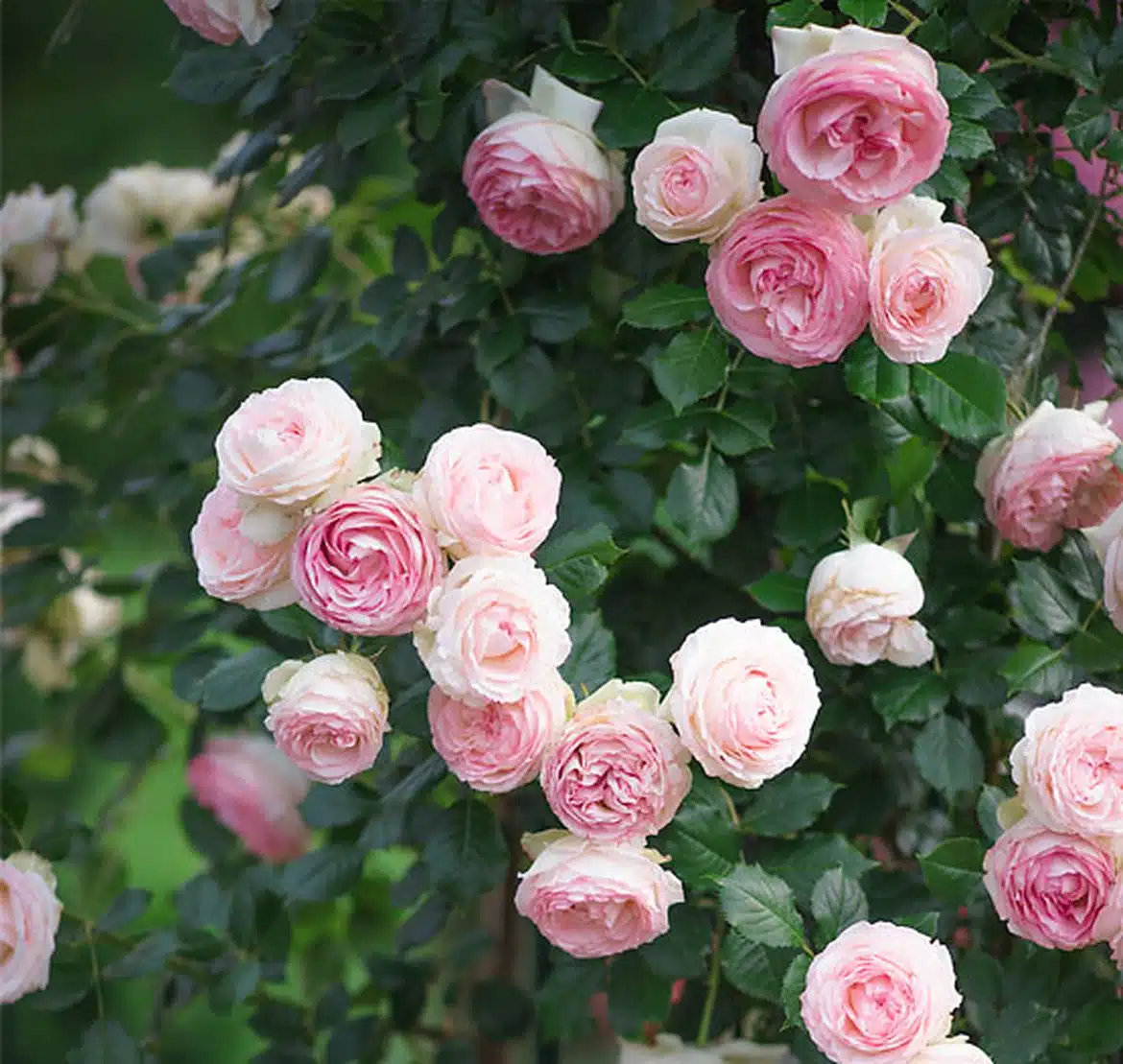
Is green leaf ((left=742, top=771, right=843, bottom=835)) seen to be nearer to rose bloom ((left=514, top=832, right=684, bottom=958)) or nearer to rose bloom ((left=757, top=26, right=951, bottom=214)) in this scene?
rose bloom ((left=514, top=832, right=684, bottom=958))

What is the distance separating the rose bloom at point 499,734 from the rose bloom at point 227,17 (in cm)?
39

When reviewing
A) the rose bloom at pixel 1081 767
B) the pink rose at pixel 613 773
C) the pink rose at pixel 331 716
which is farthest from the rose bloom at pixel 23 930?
the rose bloom at pixel 1081 767

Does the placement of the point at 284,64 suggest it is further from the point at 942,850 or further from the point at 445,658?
the point at 942,850

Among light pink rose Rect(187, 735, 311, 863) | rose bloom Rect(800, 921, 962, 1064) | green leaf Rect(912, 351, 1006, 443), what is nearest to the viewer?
rose bloom Rect(800, 921, 962, 1064)

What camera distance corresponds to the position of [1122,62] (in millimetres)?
793

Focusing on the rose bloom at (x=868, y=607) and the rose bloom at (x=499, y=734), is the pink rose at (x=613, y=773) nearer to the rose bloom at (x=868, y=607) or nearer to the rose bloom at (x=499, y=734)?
the rose bloom at (x=499, y=734)

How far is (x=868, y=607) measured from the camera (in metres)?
0.77

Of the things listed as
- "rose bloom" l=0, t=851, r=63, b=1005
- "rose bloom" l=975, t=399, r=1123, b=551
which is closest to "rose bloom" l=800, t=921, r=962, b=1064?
"rose bloom" l=975, t=399, r=1123, b=551

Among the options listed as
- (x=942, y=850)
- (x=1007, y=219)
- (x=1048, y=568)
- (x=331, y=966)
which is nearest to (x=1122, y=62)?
(x=1007, y=219)

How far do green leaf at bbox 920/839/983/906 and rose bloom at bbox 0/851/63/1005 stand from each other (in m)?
0.50

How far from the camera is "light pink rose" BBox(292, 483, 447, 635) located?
0.68 metres

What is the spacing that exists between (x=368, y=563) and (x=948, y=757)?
1.13ft

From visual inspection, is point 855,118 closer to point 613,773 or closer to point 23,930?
point 613,773

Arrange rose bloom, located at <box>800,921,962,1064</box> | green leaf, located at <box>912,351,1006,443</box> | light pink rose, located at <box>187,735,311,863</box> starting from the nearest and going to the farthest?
rose bloom, located at <box>800,921,962,1064</box>, green leaf, located at <box>912,351,1006,443</box>, light pink rose, located at <box>187,735,311,863</box>
